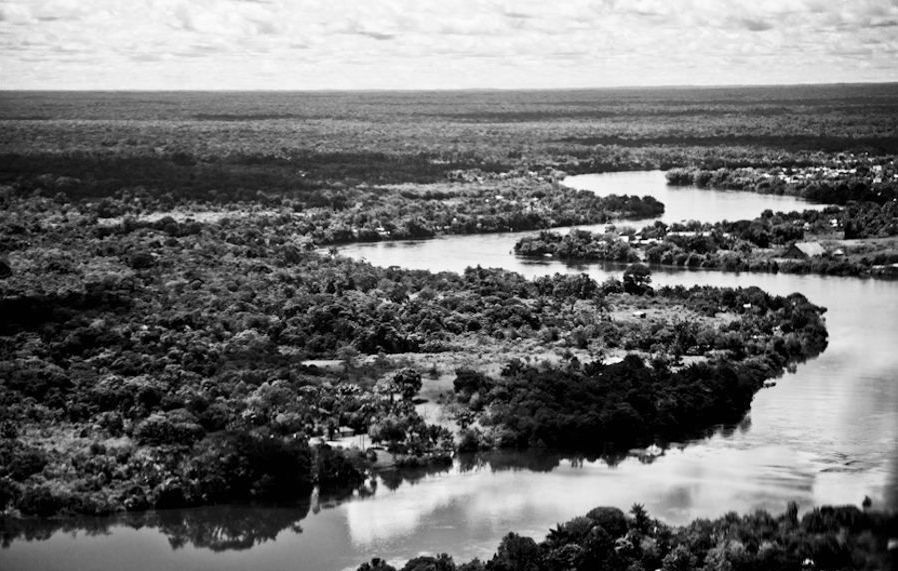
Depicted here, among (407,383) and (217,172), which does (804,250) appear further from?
(217,172)

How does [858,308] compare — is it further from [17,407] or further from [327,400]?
[17,407]

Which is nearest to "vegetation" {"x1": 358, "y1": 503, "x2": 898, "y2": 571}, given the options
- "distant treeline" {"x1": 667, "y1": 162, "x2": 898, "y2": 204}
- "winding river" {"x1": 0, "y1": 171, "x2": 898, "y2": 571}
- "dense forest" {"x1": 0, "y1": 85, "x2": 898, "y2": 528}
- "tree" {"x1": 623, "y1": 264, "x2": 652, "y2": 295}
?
"winding river" {"x1": 0, "y1": 171, "x2": 898, "y2": 571}

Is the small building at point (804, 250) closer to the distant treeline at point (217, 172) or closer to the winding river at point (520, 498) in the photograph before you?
the winding river at point (520, 498)

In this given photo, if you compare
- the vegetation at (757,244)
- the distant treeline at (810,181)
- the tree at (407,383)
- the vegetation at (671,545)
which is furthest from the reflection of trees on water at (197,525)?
the distant treeline at (810,181)

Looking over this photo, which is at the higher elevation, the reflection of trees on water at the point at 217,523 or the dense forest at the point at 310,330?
the dense forest at the point at 310,330

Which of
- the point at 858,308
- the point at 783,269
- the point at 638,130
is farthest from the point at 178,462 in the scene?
the point at 638,130

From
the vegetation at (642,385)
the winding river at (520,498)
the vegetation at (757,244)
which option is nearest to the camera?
the winding river at (520,498)

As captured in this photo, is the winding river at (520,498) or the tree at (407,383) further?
the tree at (407,383)
